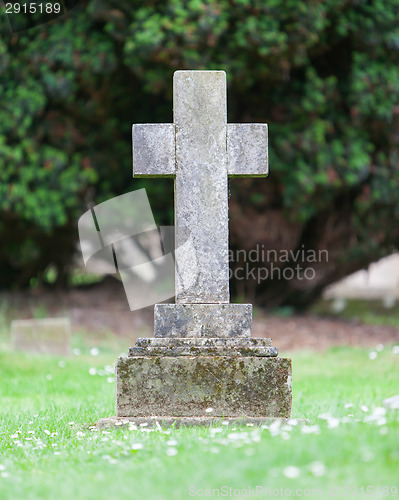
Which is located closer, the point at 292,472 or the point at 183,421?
the point at 292,472

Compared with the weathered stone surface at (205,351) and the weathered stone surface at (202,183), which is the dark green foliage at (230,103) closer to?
the weathered stone surface at (202,183)

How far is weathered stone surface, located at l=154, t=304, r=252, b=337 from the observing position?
4.30 metres

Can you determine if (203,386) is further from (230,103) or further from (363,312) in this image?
(363,312)

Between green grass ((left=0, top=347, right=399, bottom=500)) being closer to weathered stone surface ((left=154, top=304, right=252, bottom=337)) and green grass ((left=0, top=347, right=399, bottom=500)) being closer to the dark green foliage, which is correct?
weathered stone surface ((left=154, top=304, right=252, bottom=337))

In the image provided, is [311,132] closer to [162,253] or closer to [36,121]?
[162,253]

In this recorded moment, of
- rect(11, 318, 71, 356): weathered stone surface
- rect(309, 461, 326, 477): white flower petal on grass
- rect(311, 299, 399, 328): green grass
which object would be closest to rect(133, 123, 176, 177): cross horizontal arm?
rect(309, 461, 326, 477): white flower petal on grass

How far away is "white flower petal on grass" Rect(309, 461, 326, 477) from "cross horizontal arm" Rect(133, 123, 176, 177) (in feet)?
8.40

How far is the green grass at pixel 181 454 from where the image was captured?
2420mm

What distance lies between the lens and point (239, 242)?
35.0 ft

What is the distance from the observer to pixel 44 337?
27.0 ft

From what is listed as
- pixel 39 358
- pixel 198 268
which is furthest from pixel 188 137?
pixel 39 358

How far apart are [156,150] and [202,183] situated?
0.40 m

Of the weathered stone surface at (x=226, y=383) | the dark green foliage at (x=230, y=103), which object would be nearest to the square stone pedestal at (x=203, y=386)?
the weathered stone surface at (x=226, y=383)

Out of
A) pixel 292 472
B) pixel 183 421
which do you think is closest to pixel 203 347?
pixel 183 421
